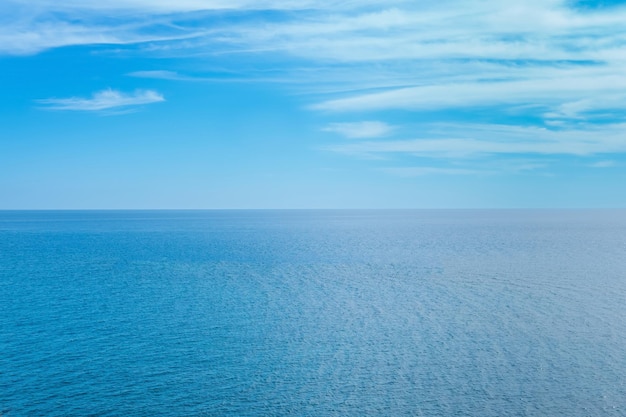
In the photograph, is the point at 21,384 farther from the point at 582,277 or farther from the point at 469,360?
the point at 582,277

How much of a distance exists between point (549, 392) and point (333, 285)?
156 feet

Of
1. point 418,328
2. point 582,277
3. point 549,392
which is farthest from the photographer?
point 582,277

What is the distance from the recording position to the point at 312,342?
5322cm

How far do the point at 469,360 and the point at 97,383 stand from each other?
1159 inches

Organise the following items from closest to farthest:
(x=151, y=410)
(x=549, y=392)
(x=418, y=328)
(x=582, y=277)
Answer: (x=151, y=410), (x=549, y=392), (x=418, y=328), (x=582, y=277)

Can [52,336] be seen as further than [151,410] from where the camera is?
Yes

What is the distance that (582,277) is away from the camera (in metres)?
92.5

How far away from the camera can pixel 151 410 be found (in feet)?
121

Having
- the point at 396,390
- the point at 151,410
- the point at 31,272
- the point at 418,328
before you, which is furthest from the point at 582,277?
the point at 31,272

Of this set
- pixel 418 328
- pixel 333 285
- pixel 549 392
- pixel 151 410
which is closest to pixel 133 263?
pixel 333 285

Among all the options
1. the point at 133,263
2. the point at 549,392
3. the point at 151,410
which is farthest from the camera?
the point at 133,263

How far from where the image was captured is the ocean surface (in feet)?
127

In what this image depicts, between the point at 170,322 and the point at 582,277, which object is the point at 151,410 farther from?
the point at 582,277

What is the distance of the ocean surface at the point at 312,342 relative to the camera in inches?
1521
